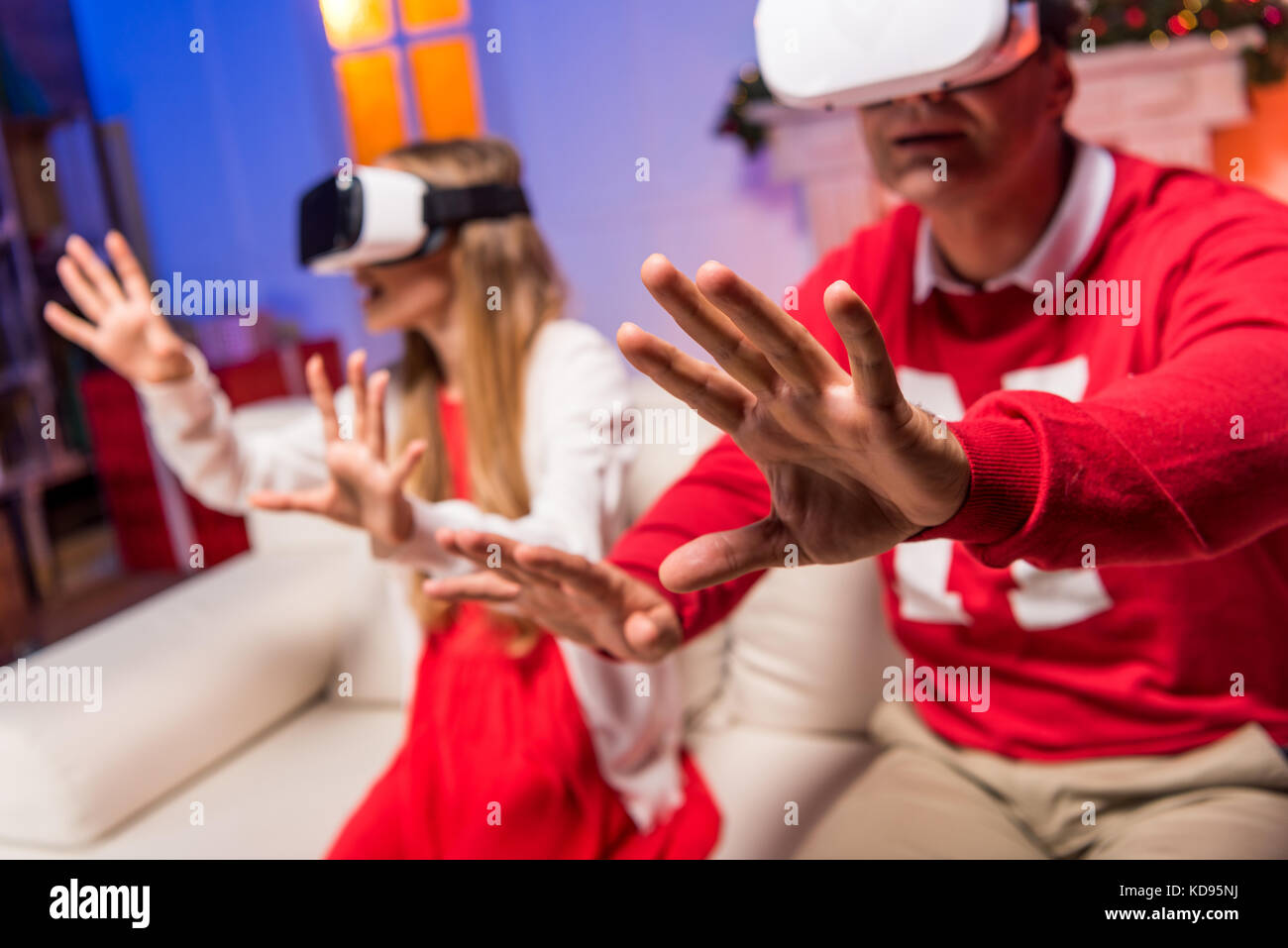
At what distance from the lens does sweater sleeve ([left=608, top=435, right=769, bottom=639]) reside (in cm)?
87

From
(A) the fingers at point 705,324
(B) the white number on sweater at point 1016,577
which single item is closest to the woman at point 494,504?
(B) the white number on sweater at point 1016,577

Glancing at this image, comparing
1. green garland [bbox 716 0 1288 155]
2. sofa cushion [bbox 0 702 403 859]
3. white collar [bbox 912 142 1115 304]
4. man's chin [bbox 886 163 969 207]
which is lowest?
sofa cushion [bbox 0 702 403 859]

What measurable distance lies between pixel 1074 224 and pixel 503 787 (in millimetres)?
866

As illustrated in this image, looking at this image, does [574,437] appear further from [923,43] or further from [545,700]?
[923,43]

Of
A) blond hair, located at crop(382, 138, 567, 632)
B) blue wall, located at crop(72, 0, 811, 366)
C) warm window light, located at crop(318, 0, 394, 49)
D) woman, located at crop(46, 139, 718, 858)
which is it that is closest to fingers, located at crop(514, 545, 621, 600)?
woman, located at crop(46, 139, 718, 858)

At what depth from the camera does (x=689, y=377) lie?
1.71 feet

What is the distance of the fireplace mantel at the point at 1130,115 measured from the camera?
2619 millimetres

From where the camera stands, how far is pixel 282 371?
3.56m

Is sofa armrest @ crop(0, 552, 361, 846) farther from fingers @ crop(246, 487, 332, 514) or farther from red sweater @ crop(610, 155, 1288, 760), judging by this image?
red sweater @ crop(610, 155, 1288, 760)

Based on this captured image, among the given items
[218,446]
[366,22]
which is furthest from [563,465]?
[366,22]

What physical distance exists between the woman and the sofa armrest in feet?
0.76

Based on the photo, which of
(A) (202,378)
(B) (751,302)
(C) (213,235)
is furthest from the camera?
(C) (213,235)
